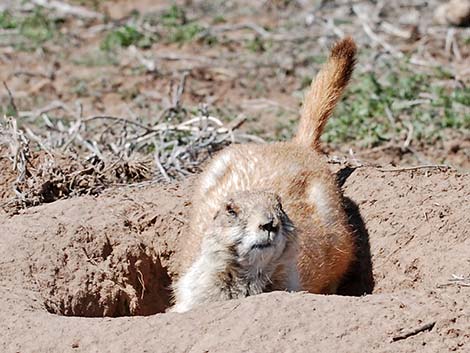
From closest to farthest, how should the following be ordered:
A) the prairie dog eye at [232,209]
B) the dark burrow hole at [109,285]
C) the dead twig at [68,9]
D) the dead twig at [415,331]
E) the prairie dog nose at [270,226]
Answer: the dead twig at [415,331], the prairie dog nose at [270,226], the prairie dog eye at [232,209], the dark burrow hole at [109,285], the dead twig at [68,9]

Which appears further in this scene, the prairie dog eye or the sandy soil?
the prairie dog eye

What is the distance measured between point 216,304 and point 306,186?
168 cm

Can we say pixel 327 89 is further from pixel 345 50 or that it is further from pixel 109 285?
pixel 109 285

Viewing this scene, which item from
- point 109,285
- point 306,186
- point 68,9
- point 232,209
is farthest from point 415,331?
point 68,9

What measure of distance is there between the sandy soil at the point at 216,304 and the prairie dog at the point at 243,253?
444 mm

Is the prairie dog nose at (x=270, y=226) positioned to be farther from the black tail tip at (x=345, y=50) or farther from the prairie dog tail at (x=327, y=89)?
the black tail tip at (x=345, y=50)

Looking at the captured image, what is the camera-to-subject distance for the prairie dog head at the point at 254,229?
505 centimetres

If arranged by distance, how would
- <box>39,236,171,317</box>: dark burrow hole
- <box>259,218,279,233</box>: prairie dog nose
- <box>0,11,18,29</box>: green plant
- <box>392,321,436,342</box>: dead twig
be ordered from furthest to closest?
<box>0,11,18,29</box>: green plant < <box>39,236,171,317</box>: dark burrow hole < <box>259,218,279,233</box>: prairie dog nose < <box>392,321,436,342</box>: dead twig

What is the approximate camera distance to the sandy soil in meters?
4.40

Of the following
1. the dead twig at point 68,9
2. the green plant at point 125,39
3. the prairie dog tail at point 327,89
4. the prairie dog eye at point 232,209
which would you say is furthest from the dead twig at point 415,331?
the dead twig at point 68,9

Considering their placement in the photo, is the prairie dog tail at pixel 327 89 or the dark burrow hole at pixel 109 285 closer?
the dark burrow hole at pixel 109 285

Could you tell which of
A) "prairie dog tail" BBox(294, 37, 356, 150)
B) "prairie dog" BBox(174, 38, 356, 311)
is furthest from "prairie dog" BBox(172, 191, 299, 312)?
"prairie dog tail" BBox(294, 37, 356, 150)

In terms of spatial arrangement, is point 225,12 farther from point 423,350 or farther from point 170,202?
point 423,350

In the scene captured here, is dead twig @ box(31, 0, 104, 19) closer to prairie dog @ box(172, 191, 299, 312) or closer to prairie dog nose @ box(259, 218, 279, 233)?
prairie dog @ box(172, 191, 299, 312)
